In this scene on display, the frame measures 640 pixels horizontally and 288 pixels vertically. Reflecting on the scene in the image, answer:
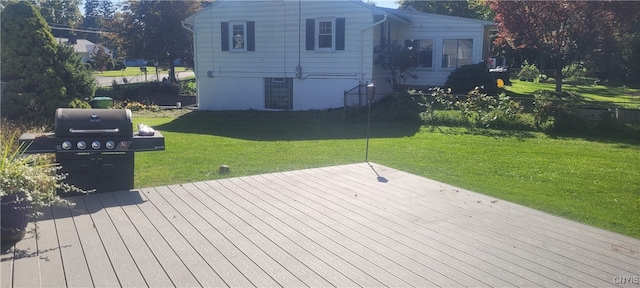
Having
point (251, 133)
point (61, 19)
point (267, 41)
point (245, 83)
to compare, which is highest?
point (61, 19)

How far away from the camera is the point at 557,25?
715 inches

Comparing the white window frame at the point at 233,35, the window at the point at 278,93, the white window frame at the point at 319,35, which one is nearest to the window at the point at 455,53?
the white window frame at the point at 319,35

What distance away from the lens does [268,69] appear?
18172mm

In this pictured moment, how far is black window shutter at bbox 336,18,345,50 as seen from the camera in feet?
54.4

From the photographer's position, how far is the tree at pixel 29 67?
9.38 m

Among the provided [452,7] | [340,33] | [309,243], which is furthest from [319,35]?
[452,7]

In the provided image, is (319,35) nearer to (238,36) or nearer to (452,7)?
(238,36)

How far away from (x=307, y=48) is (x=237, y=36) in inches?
121

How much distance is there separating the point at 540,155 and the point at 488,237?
207 inches

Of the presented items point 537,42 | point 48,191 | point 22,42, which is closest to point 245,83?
point 22,42

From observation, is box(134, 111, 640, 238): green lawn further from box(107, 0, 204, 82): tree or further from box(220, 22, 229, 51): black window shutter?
box(107, 0, 204, 82): tree

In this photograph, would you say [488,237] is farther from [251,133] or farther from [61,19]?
[61,19]

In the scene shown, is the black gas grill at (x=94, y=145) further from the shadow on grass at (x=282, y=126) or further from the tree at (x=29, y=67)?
the shadow on grass at (x=282, y=126)

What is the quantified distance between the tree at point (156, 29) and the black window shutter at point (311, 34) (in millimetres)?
13470
